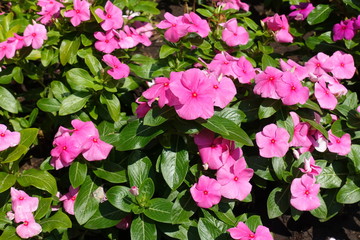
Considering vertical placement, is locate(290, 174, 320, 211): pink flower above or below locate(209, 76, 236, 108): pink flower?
below

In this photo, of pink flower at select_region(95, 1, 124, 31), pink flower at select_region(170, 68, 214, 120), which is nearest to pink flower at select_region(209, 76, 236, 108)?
pink flower at select_region(170, 68, 214, 120)

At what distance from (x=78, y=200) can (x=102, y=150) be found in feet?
1.11

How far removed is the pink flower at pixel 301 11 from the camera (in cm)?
373

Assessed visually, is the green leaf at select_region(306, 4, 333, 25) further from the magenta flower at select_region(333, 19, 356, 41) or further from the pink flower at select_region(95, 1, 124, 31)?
the pink flower at select_region(95, 1, 124, 31)

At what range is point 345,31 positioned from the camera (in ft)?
11.6

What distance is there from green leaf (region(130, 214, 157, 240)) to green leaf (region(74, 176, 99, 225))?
0.93ft

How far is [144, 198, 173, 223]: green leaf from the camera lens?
2457 mm

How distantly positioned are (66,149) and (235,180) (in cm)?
99

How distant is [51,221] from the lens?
8.36 feet

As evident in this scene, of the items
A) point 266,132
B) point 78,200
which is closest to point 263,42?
point 266,132

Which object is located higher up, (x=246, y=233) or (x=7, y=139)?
(x=7, y=139)

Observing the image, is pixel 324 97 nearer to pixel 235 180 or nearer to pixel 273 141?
pixel 273 141

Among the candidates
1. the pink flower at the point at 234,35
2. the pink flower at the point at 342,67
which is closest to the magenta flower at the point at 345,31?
the pink flower at the point at 342,67

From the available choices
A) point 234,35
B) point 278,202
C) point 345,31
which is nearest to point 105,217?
point 278,202
